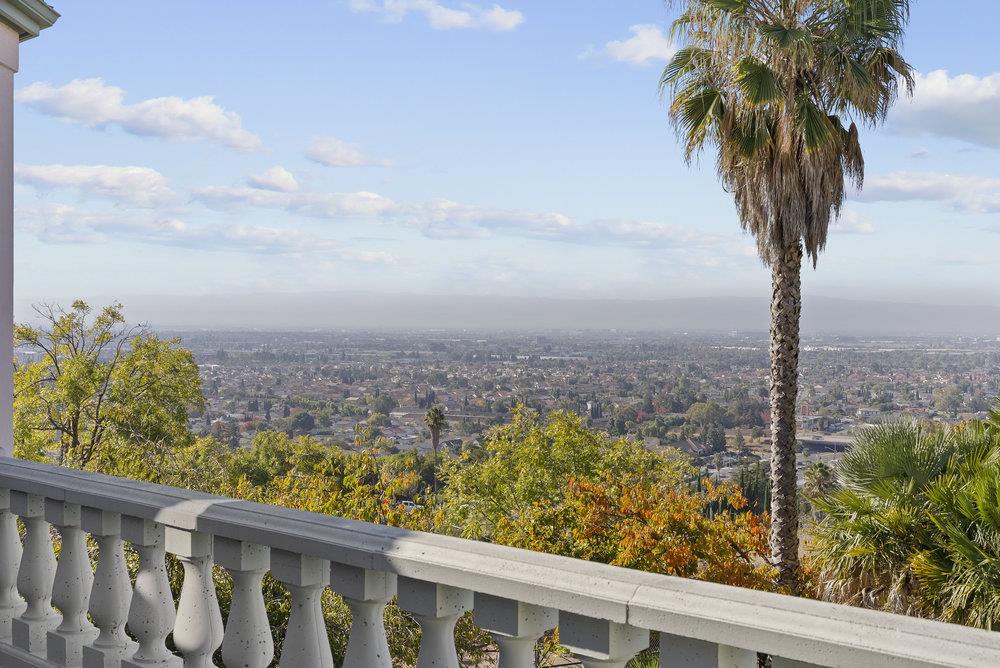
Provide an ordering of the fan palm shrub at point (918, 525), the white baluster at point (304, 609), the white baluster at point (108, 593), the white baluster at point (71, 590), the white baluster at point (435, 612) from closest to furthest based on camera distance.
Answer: the white baluster at point (435, 612), the white baluster at point (304, 609), the white baluster at point (108, 593), the white baluster at point (71, 590), the fan palm shrub at point (918, 525)

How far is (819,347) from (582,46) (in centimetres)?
3421

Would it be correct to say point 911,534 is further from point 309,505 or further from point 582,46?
point 582,46

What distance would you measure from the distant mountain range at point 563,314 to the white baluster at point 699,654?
7907 cm

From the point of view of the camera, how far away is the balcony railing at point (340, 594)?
1.18 metres

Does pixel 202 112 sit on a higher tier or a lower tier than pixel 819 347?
higher

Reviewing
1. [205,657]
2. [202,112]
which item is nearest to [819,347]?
[202,112]

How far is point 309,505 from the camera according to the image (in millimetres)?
15133

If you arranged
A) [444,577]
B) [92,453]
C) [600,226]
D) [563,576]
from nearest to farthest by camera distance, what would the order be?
[563,576], [444,577], [92,453], [600,226]

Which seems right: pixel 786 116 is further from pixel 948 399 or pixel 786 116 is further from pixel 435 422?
pixel 948 399

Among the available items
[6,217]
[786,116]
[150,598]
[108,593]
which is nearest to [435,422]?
[786,116]

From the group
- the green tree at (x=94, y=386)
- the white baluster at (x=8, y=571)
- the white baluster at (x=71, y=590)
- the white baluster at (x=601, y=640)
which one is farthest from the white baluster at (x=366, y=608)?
the green tree at (x=94, y=386)

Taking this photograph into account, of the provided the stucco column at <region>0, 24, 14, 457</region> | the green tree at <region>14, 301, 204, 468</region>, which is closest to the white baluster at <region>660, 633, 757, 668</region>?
the stucco column at <region>0, 24, 14, 457</region>

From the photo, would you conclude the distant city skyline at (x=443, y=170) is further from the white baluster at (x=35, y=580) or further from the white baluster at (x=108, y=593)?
the white baluster at (x=108, y=593)

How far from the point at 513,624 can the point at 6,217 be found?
3.47 meters
